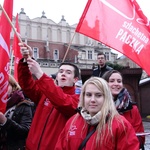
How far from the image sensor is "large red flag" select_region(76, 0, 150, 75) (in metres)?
4.17

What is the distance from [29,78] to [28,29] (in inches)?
1997

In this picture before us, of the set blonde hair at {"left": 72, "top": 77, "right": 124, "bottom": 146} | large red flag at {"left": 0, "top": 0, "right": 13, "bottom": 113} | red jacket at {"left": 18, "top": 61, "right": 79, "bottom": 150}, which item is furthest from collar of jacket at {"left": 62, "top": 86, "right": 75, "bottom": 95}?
large red flag at {"left": 0, "top": 0, "right": 13, "bottom": 113}

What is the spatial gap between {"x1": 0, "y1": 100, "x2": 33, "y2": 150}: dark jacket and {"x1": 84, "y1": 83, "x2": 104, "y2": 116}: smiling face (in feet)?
3.43

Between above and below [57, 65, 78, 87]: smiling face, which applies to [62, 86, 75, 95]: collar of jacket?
below

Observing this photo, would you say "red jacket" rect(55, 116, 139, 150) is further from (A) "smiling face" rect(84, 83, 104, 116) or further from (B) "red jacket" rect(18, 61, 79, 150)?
(B) "red jacket" rect(18, 61, 79, 150)

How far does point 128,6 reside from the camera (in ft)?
14.8

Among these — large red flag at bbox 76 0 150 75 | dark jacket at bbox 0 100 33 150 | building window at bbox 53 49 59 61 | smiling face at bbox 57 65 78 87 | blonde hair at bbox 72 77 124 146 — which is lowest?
dark jacket at bbox 0 100 33 150

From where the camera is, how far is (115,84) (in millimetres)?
3258

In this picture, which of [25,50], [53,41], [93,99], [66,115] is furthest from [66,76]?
[53,41]

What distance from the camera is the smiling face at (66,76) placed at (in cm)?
286

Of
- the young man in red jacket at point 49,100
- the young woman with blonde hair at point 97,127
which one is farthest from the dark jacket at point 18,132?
the young woman with blonde hair at point 97,127

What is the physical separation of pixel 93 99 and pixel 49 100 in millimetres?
693

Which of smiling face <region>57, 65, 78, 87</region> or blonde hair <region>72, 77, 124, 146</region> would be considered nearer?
blonde hair <region>72, 77, 124, 146</region>

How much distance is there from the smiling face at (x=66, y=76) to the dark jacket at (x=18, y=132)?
1.88 ft
